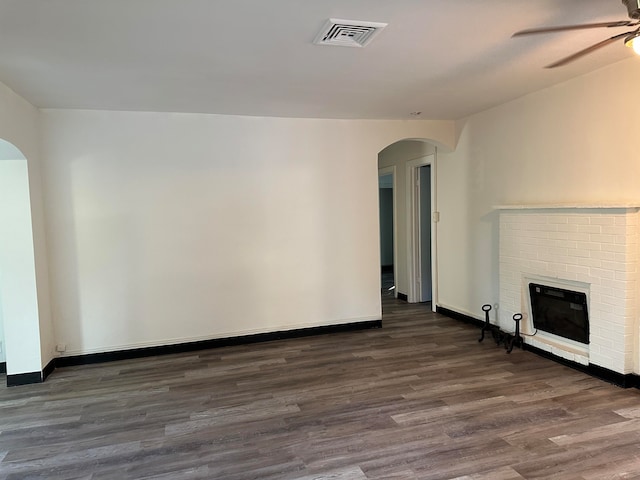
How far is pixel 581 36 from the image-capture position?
2.66 metres

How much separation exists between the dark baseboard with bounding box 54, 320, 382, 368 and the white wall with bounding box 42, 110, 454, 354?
0.23 ft

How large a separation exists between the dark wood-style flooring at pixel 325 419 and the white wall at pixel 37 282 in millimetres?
258

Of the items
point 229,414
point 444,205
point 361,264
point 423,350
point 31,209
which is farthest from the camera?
point 444,205

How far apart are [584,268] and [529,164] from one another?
1.21m

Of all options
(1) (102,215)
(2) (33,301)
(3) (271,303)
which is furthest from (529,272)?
(2) (33,301)

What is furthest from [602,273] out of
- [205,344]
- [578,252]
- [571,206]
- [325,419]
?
[205,344]

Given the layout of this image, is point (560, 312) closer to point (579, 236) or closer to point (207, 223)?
point (579, 236)

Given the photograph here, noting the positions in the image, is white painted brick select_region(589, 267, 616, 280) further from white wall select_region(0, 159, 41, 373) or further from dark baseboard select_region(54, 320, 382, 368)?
white wall select_region(0, 159, 41, 373)

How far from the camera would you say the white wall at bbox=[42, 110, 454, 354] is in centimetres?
415

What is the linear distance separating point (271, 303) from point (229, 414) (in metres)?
1.80

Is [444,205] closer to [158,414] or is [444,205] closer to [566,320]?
[566,320]

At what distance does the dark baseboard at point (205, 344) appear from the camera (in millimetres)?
4203

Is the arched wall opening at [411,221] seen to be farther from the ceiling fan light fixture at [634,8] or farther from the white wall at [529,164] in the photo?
the ceiling fan light fixture at [634,8]

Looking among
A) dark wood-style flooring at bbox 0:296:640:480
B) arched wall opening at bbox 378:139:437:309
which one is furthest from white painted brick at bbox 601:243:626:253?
arched wall opening at bbox 378:139:437:309
